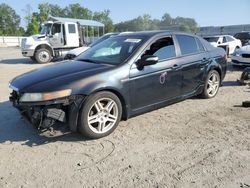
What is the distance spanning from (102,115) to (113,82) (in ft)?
1.77

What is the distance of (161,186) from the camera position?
10.5 feet

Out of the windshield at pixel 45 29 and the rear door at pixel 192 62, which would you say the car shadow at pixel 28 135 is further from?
the windshield at pixel 45 29

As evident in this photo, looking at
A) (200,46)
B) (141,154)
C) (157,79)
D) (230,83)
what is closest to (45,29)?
(230,83)

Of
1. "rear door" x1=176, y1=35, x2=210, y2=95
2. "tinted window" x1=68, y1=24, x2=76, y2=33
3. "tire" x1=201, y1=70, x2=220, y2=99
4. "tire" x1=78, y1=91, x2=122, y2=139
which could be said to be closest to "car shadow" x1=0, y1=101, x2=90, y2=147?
"tire" x1=78, y1=91, x2=122, y2=139

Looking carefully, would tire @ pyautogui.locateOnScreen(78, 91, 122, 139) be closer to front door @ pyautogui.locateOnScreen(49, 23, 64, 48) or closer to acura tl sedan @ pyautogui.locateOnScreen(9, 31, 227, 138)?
acura tl sedan @ pyautogui.locateOnScreen(9, 31, 227, 138)

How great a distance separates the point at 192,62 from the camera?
5.97 meters

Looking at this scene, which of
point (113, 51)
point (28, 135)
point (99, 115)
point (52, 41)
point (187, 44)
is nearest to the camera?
point (99, 115)

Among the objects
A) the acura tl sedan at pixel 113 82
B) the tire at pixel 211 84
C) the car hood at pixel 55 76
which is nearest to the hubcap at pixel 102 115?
the acura tl sedan at pixel 113 82

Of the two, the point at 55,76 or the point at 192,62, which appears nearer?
the point at 55,76

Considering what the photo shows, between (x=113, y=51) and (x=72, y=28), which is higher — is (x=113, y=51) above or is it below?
below

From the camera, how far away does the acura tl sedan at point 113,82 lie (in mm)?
4215

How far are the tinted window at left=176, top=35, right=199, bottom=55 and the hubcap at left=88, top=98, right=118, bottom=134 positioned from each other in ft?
6.75

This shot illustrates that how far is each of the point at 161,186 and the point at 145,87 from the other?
2126 millimetres

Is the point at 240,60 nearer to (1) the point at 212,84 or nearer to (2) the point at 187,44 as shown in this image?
(1) the point at 212,84
